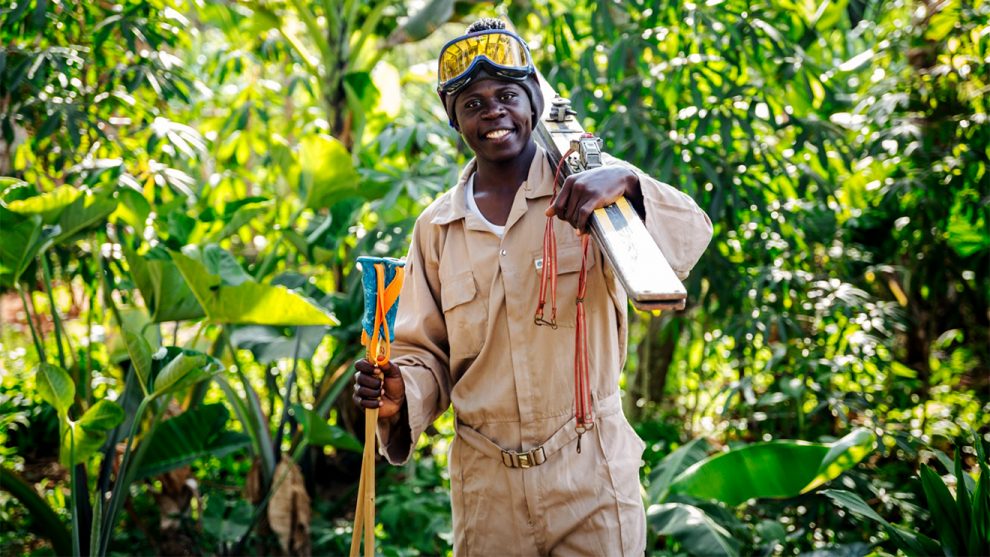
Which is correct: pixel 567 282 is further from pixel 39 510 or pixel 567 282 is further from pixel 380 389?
pixel 39 510

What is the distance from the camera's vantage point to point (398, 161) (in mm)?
5992

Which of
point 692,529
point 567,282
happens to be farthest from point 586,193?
point 692,529

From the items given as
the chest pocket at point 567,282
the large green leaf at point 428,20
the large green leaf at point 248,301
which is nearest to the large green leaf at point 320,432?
the large green leaf at point 248,301

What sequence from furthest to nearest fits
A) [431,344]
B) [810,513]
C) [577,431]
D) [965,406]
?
[965,406] < [810,513] < [431,344] < [577,431]

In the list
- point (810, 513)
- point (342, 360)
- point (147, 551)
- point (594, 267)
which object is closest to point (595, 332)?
point (594, 267)

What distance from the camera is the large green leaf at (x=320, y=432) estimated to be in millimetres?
3568

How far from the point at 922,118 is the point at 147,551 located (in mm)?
4264

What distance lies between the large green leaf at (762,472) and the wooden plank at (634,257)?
210 centimetres

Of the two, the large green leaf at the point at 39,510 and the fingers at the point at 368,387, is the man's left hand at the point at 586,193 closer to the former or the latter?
the fingers at the point at 368,387

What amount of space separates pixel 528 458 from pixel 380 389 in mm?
382

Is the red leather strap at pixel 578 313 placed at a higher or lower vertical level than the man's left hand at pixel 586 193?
lower

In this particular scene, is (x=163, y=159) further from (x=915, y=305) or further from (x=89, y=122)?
(x=915, y=305)

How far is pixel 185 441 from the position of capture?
3.88 meters

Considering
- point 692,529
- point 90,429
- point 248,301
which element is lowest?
point 692,529
